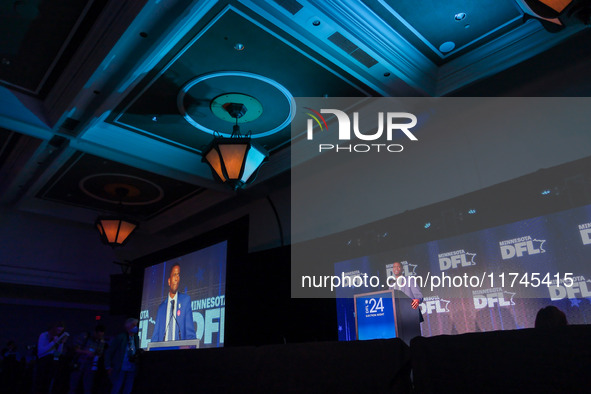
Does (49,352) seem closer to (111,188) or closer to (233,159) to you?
(111,188)

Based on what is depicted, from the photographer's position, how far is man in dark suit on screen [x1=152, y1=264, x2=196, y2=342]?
6.05 m

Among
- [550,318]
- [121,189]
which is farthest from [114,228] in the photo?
[550,318]

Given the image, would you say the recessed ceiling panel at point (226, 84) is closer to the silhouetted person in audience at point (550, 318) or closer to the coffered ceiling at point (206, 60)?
the coffered ceiling at point (206, 60)

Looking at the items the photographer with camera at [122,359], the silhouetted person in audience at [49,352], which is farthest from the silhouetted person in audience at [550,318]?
the silhouetted person in audience at [49,352]

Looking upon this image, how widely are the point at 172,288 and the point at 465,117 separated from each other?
17.6ft

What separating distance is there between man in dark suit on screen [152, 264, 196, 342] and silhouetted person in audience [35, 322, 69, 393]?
1.40 m

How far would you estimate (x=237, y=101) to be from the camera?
13.8 ft

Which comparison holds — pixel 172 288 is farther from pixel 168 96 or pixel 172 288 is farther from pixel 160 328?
pixel 168 96

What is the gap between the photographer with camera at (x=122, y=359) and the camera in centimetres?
436

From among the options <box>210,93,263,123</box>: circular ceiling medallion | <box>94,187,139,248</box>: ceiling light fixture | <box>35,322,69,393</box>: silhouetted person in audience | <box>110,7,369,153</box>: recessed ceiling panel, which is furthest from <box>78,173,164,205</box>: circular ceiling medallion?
<box>210,93,263,123</box>: circular ceiling medallion

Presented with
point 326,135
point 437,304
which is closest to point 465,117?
point 326,135

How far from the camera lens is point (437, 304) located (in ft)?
11.8

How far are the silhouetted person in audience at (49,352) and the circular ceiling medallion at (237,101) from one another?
14.6ft

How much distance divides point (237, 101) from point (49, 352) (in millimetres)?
5155
